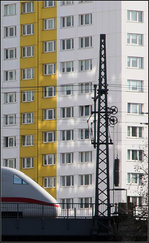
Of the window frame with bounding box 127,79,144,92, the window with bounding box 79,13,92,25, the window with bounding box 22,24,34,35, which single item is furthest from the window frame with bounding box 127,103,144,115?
the window with bounding box 22,24,34,35

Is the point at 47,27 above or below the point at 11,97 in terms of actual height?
above

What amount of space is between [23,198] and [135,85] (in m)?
54.1

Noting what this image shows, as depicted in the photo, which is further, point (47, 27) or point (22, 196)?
point (47, 27)

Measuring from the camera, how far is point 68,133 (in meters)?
110

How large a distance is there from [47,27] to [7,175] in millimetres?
55413

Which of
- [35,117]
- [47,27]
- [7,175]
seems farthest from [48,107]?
[7,175]

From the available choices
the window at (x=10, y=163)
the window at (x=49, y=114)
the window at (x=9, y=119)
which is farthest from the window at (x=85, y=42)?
the window at (x=10, y=163)

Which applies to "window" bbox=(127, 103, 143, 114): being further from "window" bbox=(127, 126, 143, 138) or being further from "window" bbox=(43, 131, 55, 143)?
"window" bbox=(43, 131, 55, 143)

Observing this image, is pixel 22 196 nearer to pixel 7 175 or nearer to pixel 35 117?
pixel 7 175

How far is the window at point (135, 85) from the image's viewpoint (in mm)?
109562

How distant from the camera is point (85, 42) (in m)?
110

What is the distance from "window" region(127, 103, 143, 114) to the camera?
109 meters

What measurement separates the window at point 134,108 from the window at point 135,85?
5.93 ft

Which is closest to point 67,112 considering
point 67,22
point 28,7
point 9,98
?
point 9,98
